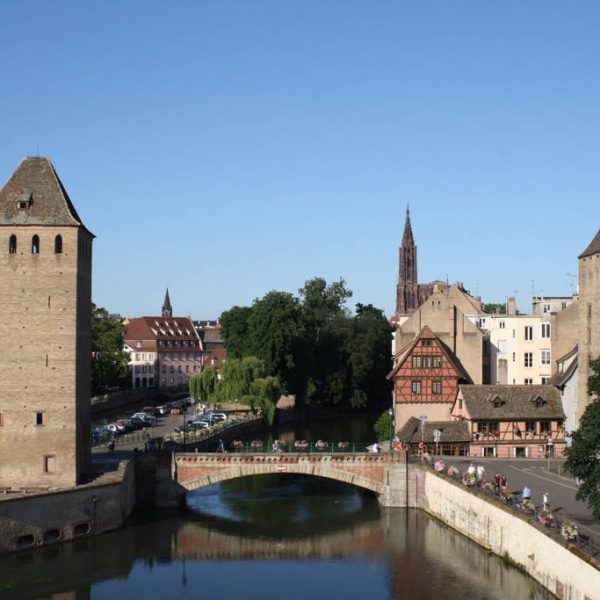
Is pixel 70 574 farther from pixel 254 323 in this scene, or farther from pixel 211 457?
pixel 254 323

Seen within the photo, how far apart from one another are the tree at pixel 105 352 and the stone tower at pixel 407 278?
66913mm

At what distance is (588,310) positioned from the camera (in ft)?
171

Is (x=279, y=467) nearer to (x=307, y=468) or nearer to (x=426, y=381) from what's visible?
(x=307, y=468)

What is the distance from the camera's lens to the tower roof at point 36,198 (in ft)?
159

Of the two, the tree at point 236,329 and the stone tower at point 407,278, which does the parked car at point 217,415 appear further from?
the stone tower at point 407,278

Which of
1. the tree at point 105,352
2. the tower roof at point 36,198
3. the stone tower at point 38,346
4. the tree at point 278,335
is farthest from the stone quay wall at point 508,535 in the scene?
the tree at point 105,352

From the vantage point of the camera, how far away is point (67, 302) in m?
48.2

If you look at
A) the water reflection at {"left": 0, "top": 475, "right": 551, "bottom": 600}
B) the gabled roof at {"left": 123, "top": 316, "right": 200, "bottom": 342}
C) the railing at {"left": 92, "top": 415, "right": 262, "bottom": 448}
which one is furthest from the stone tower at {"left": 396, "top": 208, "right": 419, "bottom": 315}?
the water reflection at {"left": 0, "top": 475, "right": 551, "bottom": 600}

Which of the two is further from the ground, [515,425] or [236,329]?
[236,329]

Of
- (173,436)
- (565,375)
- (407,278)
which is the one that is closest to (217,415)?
(173,436)

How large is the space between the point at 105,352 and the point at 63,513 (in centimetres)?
6592

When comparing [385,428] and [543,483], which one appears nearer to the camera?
[543,483]

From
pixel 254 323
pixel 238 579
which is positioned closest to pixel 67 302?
pixel 238 579

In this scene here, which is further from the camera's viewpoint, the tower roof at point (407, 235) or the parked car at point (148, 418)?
the tower roof at point (407, 235)
